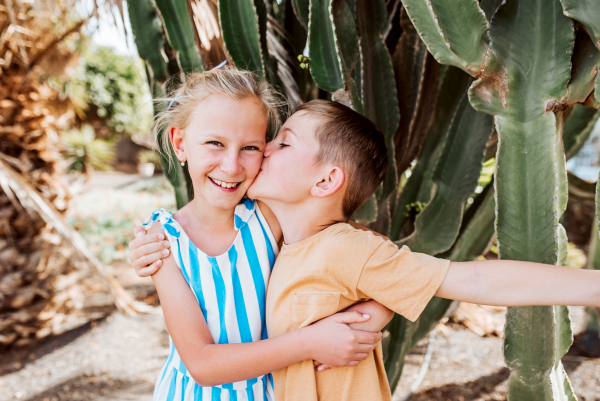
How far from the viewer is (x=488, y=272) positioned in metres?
0.91

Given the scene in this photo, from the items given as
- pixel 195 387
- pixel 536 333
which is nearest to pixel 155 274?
pixel 195 387

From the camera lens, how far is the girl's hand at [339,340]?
3.42ft

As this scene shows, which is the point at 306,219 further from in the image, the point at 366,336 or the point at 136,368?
the point at 136,368

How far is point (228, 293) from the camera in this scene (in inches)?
47.1

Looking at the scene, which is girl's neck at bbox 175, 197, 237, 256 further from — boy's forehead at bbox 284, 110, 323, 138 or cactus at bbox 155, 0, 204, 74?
cactus at bbox 155, 0, 204, 74

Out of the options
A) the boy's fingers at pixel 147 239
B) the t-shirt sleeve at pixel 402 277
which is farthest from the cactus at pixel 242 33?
the t-shirt sleeve at pixel 402 277

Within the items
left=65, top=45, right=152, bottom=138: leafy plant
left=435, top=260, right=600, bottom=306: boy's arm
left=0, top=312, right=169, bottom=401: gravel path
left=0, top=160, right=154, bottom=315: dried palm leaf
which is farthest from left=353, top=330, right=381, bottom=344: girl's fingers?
left=65, top=45, right=152, bottom=138: leafy plant

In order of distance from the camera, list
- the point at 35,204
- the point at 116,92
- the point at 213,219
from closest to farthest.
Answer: the point at 213,219, the point at 35,204, the point at 116,92

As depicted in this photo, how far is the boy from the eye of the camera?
0.90 m

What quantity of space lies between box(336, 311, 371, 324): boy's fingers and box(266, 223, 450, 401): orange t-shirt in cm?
2

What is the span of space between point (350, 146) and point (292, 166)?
18 cm

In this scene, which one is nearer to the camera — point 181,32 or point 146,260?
point 146,260

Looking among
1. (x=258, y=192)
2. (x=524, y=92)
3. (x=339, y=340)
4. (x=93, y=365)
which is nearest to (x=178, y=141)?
(x=258, y=192)

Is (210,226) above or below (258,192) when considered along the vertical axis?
below
